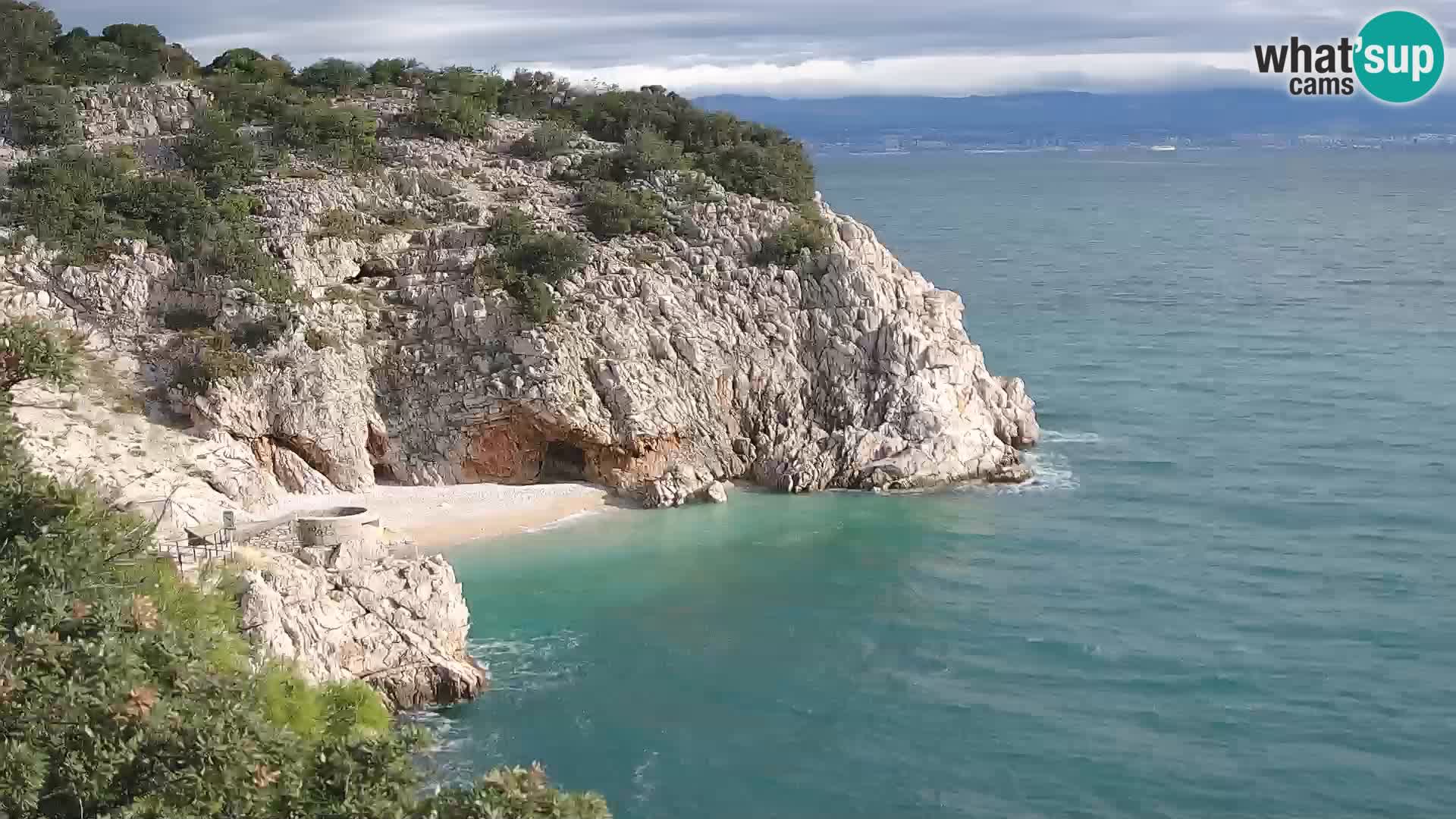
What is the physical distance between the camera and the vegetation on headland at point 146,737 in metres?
16.5

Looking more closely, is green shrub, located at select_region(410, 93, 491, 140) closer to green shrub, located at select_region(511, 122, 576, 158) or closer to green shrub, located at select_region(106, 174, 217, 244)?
green shrub, located at select_region(511, 122, 576, 158)

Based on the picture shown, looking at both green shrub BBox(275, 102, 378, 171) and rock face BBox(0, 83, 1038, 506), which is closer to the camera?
rock face BBox(0, 83, 1038, 506)

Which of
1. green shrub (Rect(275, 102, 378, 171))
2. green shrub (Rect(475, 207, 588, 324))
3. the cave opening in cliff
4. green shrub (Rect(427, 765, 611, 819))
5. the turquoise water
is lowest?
the turquoise water

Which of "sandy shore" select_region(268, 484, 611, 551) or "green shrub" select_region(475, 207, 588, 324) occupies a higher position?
"green shrub" select_region(475, 207, 588, 324)

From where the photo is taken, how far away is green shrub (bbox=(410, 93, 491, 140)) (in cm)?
5225

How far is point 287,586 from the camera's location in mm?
29312

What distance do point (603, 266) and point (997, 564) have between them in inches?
593

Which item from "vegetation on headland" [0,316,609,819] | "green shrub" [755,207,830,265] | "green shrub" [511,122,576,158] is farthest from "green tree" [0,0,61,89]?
"vegetation on headland" [0,316,609,819]

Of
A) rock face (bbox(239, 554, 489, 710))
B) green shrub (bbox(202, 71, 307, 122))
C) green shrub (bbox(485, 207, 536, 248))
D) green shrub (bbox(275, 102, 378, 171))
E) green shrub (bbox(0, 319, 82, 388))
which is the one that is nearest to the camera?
green shrub (bbox(0, 319, 82, 388))

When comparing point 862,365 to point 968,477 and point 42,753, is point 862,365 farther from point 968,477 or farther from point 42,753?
point 42,753

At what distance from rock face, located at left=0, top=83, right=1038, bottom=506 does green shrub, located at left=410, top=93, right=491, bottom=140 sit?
286 centimetres

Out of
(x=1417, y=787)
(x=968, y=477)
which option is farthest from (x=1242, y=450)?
(x=1417, y=787)

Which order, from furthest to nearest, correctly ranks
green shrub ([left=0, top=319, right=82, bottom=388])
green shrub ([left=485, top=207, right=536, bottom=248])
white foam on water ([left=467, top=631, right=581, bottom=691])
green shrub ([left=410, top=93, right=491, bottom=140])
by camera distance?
green shrub ([left=410, top=93, right=491, bottom=140]), green shrub ([left=485, top=207, right=536, bottom=248]), white foam on water ([left=467, top=631, right=581, bottom=691]), green shrub ([left=0, top=319, right=82, bottom=388])

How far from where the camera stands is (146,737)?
17.0 meters
